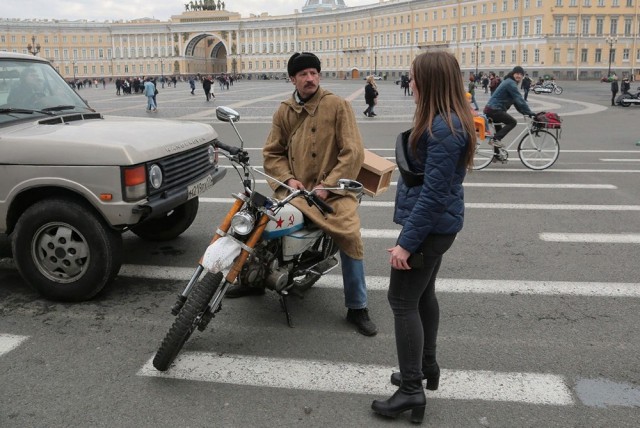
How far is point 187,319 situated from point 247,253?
0.54 metres

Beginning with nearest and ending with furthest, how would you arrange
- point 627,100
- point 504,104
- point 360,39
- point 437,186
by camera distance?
point 437,186
point 504,104
point 627,100
point 360,39

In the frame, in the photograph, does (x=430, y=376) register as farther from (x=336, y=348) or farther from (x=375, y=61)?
(x=375, y=61)

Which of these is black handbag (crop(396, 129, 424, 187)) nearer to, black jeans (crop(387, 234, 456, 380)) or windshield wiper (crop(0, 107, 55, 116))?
black jeans (crop(387, 234, 456, 380))

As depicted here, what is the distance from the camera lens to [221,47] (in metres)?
172

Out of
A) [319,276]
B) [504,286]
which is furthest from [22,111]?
[504,286]

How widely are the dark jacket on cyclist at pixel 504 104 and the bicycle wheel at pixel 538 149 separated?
17.8 inches

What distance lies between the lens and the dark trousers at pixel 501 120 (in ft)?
37.7

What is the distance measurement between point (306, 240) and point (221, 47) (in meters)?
177

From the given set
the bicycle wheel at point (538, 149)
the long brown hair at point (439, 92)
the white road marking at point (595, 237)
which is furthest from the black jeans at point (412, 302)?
the bicycle wheel at point (538, 149)

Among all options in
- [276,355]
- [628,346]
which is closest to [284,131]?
[276,355]

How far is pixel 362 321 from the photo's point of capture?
4.39 metres

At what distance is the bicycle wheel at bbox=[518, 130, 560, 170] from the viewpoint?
457 inches

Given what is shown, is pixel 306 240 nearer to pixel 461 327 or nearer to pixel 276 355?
pixel 276 355

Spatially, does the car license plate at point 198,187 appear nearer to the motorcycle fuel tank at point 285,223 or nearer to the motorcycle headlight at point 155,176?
the motorcycle headlight at point 155,176
